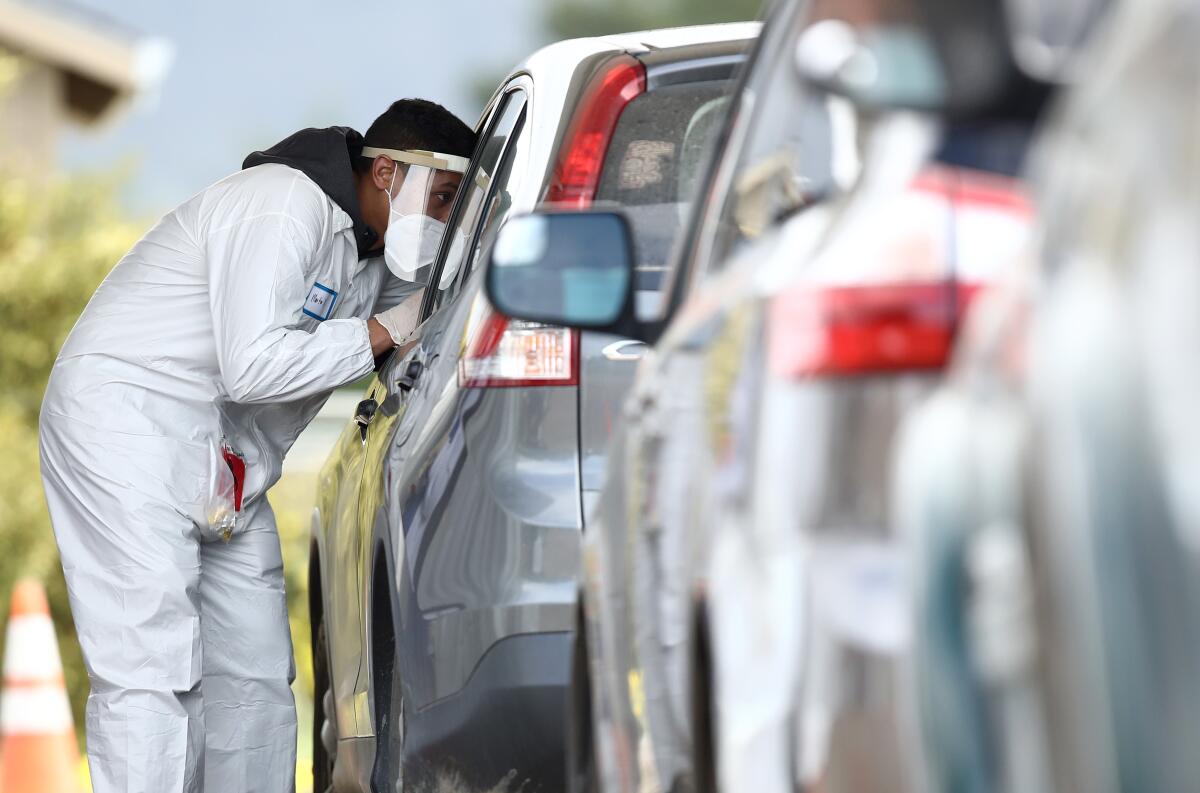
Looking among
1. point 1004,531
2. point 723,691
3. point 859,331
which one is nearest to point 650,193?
point 723,691

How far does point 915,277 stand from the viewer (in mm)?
1728

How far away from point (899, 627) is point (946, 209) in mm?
369

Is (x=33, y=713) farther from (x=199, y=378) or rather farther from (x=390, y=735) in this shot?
(x=390, y=735)

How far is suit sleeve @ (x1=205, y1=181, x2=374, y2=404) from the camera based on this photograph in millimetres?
4969

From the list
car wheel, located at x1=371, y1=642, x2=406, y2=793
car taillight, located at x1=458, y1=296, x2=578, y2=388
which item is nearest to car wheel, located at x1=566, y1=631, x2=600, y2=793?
car taillight, located at x1=458, y1=296, x2=578, y2=388

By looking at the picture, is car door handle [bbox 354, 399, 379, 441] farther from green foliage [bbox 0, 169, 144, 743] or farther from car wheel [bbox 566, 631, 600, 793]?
green foliage [bbox 0, 169, 144, 743]

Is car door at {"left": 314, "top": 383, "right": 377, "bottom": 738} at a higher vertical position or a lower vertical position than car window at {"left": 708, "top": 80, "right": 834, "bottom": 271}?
lower

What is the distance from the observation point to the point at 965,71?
1.69 m

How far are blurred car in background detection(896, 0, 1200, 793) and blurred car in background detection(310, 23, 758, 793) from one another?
205 cm

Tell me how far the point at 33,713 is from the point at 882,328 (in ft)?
18.1

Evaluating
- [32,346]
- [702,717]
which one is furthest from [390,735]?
[32,346]

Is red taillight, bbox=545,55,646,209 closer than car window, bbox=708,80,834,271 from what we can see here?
No

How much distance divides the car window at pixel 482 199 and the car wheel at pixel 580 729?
3.55 ft

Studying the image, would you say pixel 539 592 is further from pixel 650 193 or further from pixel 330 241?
pixel 330 241
